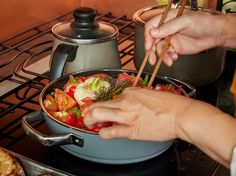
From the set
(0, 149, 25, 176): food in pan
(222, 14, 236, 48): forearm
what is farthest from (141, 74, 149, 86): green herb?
(0, 149, 25, 176): food in pan

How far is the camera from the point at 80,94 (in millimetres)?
901

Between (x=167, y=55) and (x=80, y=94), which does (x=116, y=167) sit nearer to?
(x=80, y=94)

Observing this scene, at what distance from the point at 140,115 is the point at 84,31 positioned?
430mm

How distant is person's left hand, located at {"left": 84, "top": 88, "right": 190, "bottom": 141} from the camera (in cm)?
65

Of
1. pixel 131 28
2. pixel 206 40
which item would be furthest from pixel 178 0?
pixel 131 28

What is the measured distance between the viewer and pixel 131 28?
1563 millimetres

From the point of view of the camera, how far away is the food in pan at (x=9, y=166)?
2.37 ft

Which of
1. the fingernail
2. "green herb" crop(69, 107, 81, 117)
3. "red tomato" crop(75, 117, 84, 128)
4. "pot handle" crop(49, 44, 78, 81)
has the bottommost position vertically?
"red tomato" crop(75, 117, 84, 128)

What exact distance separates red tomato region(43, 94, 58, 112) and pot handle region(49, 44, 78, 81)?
0.09m

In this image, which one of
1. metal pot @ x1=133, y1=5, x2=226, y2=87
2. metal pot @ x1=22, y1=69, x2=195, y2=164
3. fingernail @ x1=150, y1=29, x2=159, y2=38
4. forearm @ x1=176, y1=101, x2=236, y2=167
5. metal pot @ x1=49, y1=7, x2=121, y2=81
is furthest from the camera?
metal pot @ x1=133, y1=5, x2=226, y2=87

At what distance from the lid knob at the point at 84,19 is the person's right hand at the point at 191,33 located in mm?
143

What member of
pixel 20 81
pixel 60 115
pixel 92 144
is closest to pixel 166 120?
pixel 92 144

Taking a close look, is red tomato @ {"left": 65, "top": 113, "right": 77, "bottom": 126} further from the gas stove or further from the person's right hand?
the person's right hand

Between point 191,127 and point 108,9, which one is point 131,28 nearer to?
point 108,9
